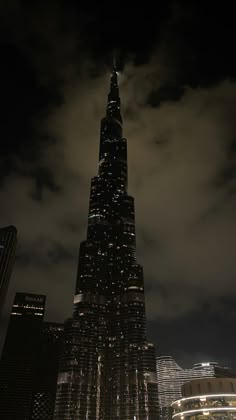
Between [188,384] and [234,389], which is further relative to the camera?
[188,384]

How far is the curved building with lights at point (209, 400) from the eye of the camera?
510ft

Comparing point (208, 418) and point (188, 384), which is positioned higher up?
point (188, 384)

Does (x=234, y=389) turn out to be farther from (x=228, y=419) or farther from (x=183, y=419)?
(x=183, y=419)

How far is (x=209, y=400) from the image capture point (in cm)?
15925

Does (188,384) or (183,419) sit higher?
(188,384)

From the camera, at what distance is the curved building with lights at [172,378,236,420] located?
510 feet

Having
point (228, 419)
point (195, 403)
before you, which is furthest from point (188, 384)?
point (228, 419)

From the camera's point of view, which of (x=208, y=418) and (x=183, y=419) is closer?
(x=208, y=418)

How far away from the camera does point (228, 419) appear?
152 meters

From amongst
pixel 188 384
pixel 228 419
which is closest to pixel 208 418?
pixel 228 419

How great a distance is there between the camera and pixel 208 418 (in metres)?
155

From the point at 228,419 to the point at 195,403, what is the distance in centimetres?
1515

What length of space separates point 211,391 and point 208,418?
32.8ft

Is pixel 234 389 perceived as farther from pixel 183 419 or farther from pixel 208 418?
pixel 183 419
